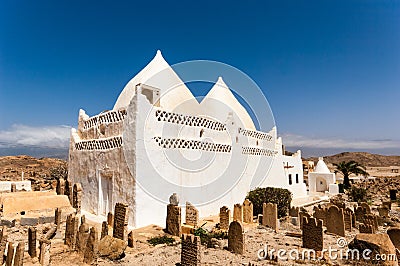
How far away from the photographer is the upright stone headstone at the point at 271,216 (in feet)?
38.9

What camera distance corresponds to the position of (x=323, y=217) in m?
12.8

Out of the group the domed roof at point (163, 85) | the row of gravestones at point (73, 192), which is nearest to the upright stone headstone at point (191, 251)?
the row of gravestones at point (73, 192)

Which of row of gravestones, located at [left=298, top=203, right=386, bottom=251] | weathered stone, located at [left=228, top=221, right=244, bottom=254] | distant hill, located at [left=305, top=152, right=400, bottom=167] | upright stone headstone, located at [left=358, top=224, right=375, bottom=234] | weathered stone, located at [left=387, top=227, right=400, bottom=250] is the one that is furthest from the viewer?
distant hill, located at [left=305, top=152, right=400, bottom=167]

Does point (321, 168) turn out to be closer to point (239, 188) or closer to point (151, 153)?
point (239, 188)

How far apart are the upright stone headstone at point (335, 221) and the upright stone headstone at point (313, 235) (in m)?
2.47

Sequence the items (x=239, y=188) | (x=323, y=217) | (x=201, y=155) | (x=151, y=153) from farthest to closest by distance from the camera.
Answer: (x=239, y=188), (x=201, y=155), (x=323, y=217), (x=151, y=153)

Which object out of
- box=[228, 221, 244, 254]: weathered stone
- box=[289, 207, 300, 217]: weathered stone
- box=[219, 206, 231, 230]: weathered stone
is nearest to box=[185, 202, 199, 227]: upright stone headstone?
box=[219, 206, 231, 230]: weathered stone

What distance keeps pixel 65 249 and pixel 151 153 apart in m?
4.85

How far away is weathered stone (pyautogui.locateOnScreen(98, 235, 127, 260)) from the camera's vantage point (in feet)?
24.9

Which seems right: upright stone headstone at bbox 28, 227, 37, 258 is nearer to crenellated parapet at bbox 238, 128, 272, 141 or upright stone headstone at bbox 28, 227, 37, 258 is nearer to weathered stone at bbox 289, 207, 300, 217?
weathered stone at bbox 289, 207, 300, 217

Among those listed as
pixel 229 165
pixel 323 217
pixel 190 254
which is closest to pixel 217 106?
pixel 229 165

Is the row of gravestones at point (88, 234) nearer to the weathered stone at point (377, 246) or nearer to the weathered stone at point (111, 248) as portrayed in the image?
the weathered stone at point (111, 248)

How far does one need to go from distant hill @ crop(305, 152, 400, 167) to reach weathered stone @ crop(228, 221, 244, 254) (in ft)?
280

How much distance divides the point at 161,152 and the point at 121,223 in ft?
12.7
